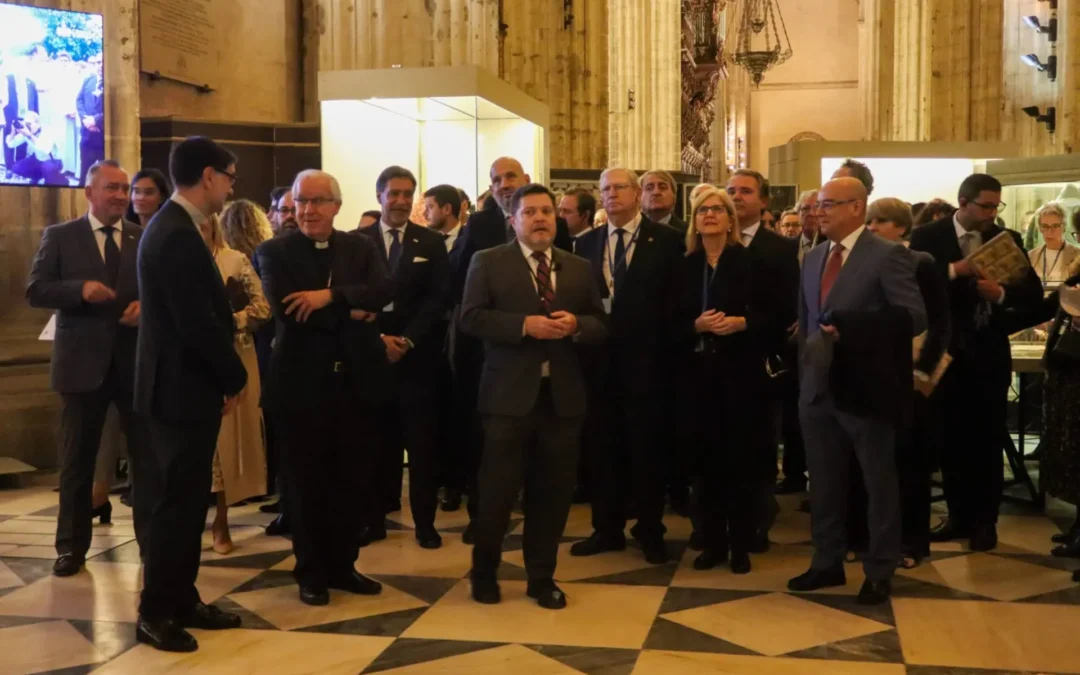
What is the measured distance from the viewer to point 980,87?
19031 mm

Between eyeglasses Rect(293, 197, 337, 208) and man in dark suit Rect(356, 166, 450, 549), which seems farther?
man in dark suit Rect(356, 166, 450, 549)

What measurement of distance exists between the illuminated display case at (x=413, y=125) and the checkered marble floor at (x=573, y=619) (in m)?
3.11

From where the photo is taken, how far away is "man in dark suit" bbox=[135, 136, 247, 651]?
4.25 metres

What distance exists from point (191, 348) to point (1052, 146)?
49.6 ft

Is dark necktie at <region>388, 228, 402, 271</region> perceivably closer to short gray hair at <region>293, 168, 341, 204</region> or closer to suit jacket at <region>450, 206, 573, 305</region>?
suit jacket at <region>450, 206, 573, 305</region>

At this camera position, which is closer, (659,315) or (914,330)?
(914,330)

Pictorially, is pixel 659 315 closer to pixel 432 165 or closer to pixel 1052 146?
pixel 432 165

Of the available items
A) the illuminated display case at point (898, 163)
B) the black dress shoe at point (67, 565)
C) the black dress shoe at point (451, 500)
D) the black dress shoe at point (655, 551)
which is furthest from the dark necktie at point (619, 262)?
the illuminated display case at point (898, 163)

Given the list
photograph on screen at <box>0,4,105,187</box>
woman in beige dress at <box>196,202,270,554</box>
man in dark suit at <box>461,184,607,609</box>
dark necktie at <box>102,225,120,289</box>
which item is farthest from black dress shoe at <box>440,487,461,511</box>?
photograph on screen at <box>0,4,105,187</box>

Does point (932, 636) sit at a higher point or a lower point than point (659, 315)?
lower

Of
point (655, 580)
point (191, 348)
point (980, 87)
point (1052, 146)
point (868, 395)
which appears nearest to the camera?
point (191, 348)

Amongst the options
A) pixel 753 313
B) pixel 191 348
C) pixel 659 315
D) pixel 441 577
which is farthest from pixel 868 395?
pixel 191 348

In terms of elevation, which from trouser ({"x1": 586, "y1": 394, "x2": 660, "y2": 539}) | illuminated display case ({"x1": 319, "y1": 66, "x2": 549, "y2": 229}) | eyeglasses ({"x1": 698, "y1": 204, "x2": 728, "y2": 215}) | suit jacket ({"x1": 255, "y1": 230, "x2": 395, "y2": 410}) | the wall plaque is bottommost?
trouser ({"x1": 586, "y1": 394, "x2": 660, "y2": 539})

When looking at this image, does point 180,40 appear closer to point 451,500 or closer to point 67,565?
point 451,500
